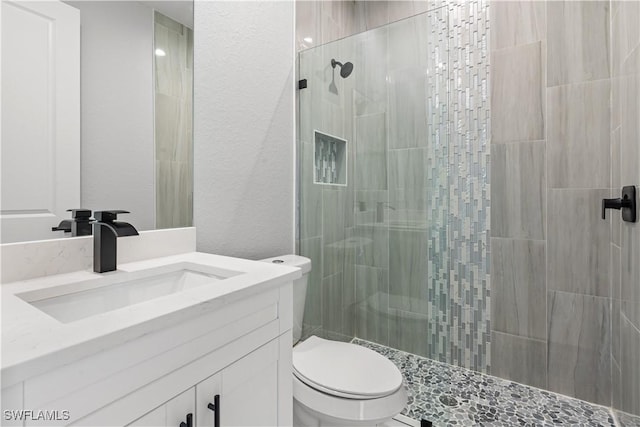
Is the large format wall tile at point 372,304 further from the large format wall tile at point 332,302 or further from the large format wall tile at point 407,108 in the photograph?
the large format wall tile at point 407,108

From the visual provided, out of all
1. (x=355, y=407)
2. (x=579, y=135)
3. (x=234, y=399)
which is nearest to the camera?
(x=234, y=399)

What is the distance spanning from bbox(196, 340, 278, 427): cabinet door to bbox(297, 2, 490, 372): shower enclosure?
0.91m

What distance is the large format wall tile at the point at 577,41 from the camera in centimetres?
153

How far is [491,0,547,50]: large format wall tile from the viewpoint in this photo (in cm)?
165

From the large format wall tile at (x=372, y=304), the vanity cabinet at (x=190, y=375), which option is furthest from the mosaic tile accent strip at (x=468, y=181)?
the vanity cabinet at (x=190, y=375)

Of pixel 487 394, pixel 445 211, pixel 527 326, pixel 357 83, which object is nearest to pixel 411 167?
pixel 445 211

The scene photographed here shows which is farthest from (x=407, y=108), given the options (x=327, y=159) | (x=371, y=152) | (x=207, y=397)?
(x=207, y=397)

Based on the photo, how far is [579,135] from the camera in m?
1.56

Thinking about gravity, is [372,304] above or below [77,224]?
below

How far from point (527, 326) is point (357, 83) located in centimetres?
154

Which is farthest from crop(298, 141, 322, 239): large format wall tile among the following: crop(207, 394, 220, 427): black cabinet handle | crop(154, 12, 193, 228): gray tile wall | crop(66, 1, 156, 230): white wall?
crop(207, 394, 220, 427): black cabinet handle

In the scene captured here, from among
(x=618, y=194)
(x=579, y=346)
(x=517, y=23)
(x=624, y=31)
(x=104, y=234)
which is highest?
(x=517, y=23)

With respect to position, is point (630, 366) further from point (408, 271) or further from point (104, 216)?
point (104, 216)

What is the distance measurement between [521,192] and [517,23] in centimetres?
89
